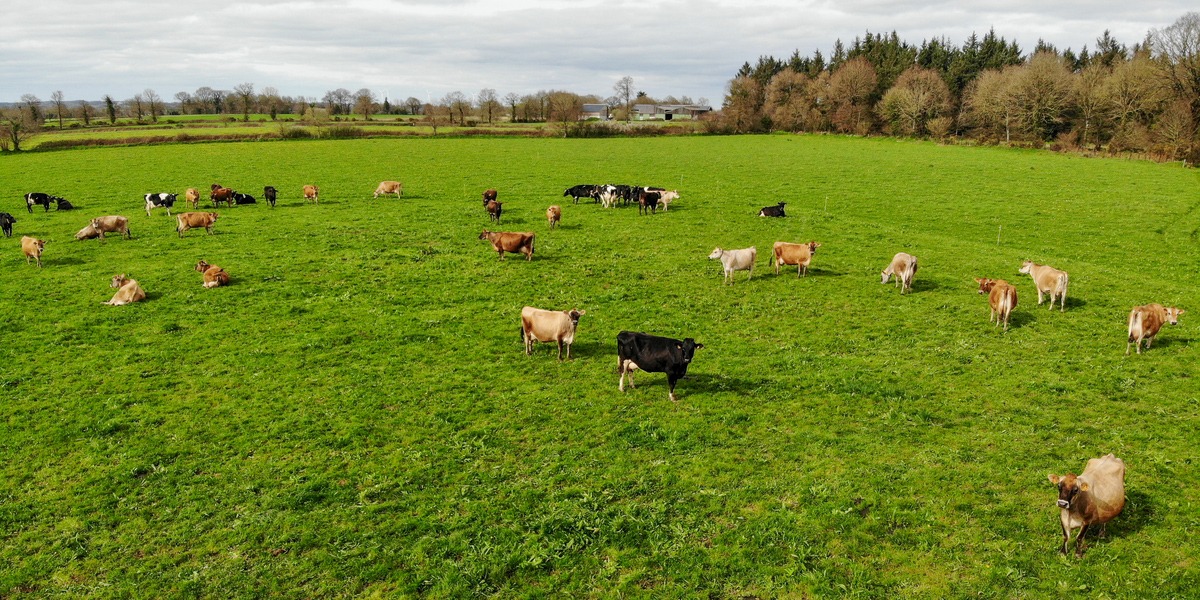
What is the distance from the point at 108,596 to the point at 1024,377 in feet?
55.3

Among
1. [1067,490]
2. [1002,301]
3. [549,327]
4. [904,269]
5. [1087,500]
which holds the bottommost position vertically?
[1087,500]

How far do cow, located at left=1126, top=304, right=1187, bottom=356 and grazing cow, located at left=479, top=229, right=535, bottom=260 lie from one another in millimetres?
17824

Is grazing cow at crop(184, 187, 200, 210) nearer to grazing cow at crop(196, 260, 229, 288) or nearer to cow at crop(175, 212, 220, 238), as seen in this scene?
cow at crop(175, 212, 220, 238)

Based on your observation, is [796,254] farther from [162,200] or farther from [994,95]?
[994,95]

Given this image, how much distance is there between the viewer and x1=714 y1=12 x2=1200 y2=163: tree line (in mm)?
70188

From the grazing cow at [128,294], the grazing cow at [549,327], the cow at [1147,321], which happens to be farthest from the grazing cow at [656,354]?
the grazing cow at [128,294]

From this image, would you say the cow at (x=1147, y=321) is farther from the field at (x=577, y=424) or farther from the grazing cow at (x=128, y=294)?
the grazing cow at (x=128, y=294)

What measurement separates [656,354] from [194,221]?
25.1 m

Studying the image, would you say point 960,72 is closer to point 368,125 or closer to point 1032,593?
point 368,125

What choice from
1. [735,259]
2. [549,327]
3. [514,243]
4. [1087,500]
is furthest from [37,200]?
[1087,500]

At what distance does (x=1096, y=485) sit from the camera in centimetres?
898

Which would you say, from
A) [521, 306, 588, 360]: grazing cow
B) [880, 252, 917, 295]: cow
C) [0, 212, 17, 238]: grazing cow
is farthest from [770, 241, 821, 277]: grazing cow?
[0, 212, 17, 238]: grazing cow

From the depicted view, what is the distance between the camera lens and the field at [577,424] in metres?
8.78

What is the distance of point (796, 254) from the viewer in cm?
2233
